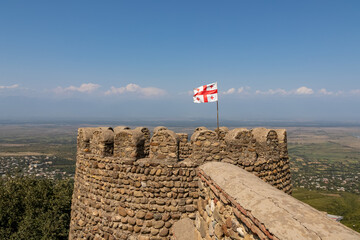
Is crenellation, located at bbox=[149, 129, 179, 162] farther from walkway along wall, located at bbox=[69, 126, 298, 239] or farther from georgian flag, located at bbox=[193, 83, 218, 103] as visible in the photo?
georgian flag, located at bbox=[193, 83, 218, 103]

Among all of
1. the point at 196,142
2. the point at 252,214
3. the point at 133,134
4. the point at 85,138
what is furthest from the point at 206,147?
the point at 85,138

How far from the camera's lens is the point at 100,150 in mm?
6699

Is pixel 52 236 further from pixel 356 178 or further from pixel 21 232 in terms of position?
pixel 356 178

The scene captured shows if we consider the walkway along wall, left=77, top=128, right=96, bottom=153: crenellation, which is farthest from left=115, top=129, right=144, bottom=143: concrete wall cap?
left=77, top=128, right=96, bottom=153: crenellation

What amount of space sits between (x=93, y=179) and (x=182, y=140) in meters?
4.31

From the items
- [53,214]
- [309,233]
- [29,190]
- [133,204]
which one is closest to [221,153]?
[133,204]

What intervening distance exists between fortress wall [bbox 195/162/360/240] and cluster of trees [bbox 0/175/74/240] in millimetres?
9994

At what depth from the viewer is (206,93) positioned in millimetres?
8141

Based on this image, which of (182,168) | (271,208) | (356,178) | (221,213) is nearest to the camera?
(271,208)

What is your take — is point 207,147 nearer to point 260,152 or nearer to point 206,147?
point 206,147

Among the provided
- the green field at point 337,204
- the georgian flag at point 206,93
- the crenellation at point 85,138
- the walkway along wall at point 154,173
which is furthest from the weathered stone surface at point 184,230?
the green field at point 337,204

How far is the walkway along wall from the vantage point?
6090 millimetres

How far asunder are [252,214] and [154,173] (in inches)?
151

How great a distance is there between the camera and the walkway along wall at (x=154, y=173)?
6090 mm
